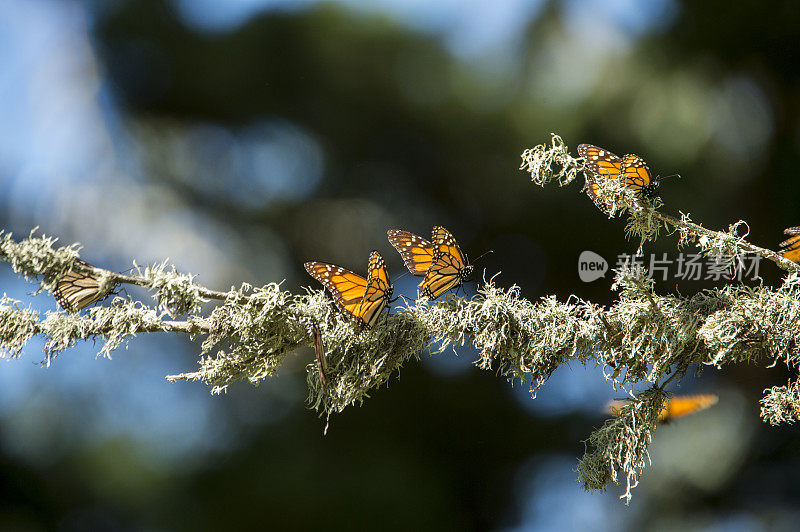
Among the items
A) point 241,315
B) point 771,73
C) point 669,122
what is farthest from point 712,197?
point 241,315

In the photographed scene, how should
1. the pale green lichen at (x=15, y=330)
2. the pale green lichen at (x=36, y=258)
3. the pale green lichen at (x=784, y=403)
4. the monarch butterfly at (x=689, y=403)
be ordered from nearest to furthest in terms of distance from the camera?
the pale green lichen at (x=36, y=258), the pale green lichen at (x=15, y=330), the pale green lichen at (x=784, y=403), the monarch butterfly at (x=689, y=403)

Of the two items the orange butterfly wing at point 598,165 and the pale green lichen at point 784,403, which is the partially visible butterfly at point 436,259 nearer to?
the orange butterfly wing at point 598,165

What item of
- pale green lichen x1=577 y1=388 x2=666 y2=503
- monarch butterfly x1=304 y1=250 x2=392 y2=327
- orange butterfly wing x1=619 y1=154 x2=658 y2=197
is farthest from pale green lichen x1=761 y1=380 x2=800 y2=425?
monarch butterfly x1=304 y1=250 x2=392 y2=327

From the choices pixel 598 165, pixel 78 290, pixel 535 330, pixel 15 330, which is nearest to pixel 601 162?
pixel 598 165

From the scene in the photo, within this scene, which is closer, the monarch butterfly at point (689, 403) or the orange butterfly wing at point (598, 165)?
the orange butterfly wing at point (598, 165)

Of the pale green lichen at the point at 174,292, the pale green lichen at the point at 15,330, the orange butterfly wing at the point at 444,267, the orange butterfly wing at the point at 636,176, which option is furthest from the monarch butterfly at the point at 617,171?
the pale green lichen at the point at 15,330

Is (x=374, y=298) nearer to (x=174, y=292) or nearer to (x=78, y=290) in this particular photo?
(x=174, y=292)

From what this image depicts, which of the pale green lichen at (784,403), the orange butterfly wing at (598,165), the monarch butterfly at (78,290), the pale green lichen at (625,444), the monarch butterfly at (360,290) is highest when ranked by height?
the orange butterfly wing at (598,165)

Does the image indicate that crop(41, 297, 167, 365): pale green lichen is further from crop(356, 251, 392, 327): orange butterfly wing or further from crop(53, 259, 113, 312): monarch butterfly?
crop(356, 251, 392, 327): orange butterfly wing

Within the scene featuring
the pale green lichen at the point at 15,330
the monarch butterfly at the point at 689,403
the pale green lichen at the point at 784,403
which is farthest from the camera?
the monarch butterfly at the point at 689,403
